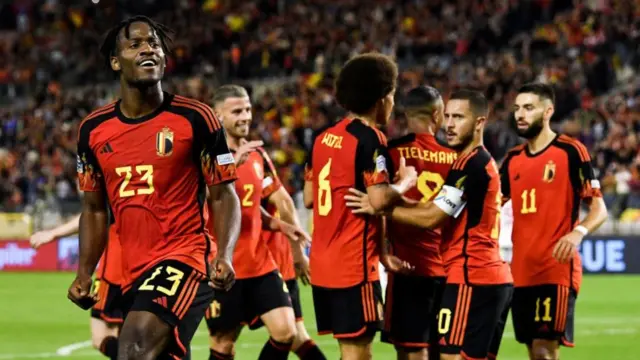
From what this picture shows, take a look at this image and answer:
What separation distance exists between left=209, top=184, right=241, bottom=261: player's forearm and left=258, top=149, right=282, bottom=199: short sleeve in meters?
3.23

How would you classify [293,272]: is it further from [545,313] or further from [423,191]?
[423,191]

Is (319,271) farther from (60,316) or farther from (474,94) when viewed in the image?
(60,316)

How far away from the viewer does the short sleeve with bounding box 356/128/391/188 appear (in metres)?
7.26

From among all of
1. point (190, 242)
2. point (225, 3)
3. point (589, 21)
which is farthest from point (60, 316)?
point (225, 3)

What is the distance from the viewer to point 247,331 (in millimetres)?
14609

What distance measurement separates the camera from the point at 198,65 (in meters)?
34.6

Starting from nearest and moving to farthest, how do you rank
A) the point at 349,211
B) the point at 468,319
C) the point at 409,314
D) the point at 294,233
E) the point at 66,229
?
the point at 349,211, the point at 468,319, the point at 409,314, the point at 66,229, the point at 294,233

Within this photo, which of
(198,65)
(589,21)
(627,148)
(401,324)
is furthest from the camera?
(198,65)

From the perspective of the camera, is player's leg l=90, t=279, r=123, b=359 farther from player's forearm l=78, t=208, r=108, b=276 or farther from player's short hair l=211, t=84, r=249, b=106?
player's forearm l=78, t=208, r=108, b=276

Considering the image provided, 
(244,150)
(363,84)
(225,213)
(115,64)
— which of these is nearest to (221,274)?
(225,213)

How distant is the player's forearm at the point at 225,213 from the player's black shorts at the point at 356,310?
1166mm

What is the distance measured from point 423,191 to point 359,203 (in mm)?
850

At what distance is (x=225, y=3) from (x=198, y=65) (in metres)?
3.08

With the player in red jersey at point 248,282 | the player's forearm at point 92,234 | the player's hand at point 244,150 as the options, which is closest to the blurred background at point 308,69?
the player in red jersey at point 248,282
